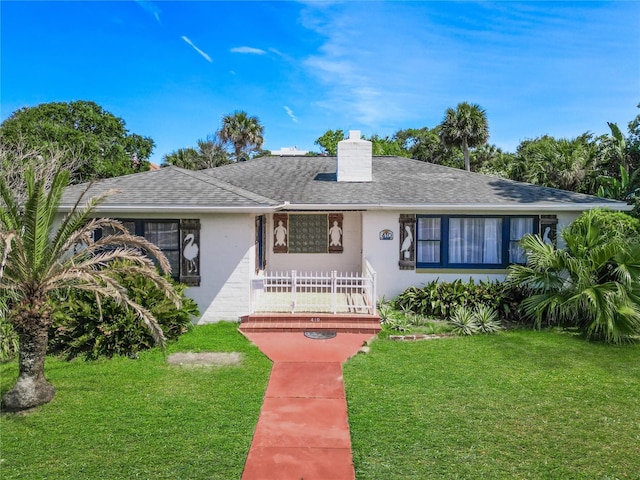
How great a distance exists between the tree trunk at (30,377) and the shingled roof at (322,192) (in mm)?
4343

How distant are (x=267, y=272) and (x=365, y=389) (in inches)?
309

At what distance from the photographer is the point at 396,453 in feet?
15.8

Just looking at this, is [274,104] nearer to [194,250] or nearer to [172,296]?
[194,250]

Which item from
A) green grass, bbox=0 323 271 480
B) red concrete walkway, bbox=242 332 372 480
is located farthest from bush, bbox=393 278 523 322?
green grass, bbox=0 323 271 480

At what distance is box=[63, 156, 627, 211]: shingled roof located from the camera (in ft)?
33.5

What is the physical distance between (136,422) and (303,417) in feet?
7.51

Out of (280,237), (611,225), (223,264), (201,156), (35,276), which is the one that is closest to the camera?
(35,276)

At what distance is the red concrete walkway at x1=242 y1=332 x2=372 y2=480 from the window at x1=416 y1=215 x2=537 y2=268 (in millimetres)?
4238

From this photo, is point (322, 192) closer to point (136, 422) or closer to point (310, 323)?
point (310, 323)

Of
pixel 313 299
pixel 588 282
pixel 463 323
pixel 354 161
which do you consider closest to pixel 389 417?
pixel 463 323

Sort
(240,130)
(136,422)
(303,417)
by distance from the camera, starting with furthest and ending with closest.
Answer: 1. (240,130)
2. (303,417)
3. (136,422)

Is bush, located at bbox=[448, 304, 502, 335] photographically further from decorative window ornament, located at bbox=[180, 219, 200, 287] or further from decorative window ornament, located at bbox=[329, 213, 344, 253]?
decorative window ornament, located at bbox=[180, 219, 200, 287]

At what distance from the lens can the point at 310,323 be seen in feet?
32.3

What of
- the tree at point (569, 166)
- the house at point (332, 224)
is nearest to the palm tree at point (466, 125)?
the tree at point (569, 166)
